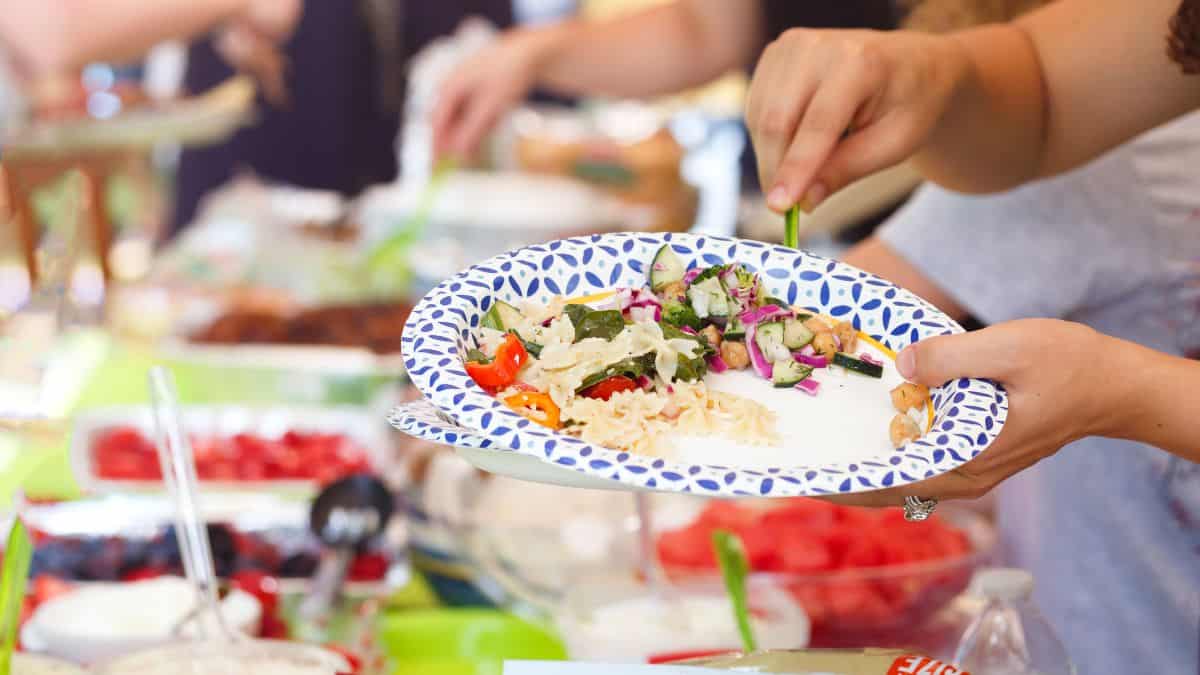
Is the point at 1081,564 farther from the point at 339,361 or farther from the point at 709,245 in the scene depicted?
the point at 339,361

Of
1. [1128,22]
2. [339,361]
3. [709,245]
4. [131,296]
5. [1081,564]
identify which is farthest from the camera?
[131,296]

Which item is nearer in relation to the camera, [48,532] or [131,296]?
[48,532]

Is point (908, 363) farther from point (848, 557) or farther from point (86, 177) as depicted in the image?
point (86, 177)

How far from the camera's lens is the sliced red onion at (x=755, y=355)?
97cm

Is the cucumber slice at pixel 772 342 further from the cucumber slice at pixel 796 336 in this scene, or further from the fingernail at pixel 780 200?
the fingernail at pixel 780 200

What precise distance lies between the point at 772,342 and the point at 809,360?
32 millimetres

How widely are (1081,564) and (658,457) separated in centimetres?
115

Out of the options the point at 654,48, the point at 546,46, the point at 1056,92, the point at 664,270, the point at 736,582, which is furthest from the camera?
the point at 654,48

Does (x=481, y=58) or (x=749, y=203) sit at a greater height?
(x=481, y=58)

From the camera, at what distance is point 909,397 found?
2.97 ft

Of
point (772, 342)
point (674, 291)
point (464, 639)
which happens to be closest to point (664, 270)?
point (674, 291)

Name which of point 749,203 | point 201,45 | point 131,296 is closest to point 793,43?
point 131,296

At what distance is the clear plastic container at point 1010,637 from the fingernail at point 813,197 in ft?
1.32

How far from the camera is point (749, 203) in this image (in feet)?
12.5
